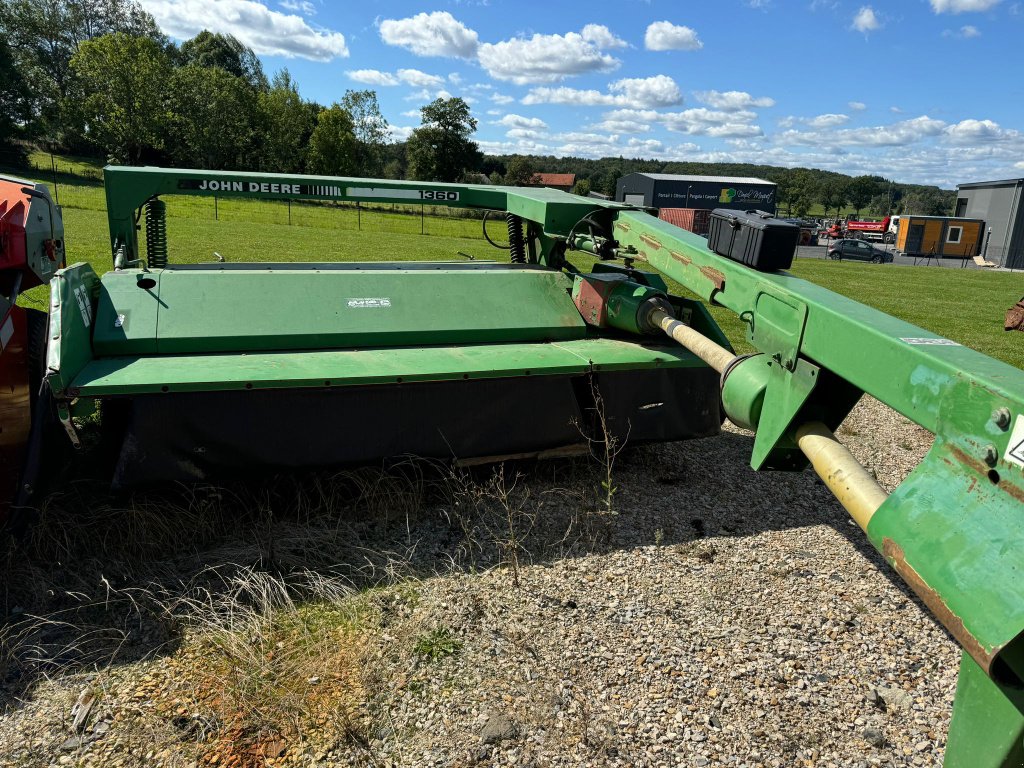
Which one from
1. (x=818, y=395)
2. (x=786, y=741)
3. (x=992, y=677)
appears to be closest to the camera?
(x=992, y=677)

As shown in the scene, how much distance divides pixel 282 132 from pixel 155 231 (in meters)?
48.6

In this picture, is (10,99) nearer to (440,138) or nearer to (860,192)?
(440,138)

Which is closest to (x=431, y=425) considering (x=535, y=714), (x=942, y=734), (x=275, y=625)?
(x=275, y=625)

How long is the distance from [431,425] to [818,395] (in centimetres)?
219

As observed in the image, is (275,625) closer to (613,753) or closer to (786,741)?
(613,753)

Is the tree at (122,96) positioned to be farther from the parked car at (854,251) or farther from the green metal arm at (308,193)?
the green metal arm at (308,193)

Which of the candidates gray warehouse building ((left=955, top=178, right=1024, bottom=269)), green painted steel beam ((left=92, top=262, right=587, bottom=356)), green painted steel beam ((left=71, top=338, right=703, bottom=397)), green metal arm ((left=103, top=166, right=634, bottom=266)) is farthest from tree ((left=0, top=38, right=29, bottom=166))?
gray warehouse building ((left=955, top=178, right=1024, bottom=269))

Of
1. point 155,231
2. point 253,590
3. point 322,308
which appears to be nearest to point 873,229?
point 322,308

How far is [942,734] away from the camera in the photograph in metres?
2.69

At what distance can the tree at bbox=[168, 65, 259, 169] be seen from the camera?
44.0m

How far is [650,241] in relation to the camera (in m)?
3.83

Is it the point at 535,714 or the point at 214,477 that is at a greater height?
the point at 214,477

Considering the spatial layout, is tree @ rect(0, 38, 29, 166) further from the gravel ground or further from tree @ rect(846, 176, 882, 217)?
tree @ rect(846, 176, 882, 217)

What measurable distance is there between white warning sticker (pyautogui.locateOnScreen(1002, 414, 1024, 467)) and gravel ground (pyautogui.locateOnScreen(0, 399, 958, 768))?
145 centimetres
